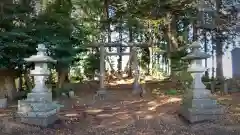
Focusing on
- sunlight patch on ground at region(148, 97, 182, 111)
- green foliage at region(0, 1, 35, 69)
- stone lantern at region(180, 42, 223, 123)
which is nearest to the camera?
stone lantern at region(180, 42, 223, 123)

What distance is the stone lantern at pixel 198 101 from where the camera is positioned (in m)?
6.86

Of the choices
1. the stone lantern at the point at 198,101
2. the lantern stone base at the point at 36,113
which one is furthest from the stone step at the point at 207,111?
the lantern stone base at the point at 36,113

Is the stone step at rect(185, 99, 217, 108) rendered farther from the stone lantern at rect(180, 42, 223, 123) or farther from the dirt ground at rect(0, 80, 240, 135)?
the dirt ground at rect(0, 80, 240, 135)

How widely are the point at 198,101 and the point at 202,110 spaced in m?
0.21

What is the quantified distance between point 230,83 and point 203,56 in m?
4.10

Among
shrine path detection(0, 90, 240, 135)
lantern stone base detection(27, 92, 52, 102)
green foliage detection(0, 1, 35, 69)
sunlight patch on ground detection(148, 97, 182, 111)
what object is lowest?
shrine path detection(0, 90, 240, 135)

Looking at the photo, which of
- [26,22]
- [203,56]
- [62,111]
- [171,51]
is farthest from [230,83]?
[26,22]

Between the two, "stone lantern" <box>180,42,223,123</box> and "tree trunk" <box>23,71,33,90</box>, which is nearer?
"stone lantern" <box>180,42,223,123</box>

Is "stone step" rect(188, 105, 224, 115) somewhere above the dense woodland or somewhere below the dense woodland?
below

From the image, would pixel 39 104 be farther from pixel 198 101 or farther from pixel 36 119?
pixel 198 101

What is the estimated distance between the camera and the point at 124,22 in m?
13.4

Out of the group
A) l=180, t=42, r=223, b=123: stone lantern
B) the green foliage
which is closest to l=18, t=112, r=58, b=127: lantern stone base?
the green foliage

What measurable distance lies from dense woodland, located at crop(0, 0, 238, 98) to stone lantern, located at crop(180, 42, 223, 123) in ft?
12.9

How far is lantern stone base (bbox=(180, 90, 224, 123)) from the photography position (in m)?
6.84
